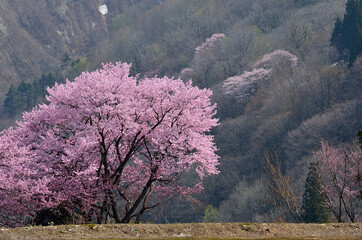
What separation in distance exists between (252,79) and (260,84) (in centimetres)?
157

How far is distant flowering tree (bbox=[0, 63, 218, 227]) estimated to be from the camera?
1822 centimetres

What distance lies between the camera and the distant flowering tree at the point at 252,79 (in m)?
85.1

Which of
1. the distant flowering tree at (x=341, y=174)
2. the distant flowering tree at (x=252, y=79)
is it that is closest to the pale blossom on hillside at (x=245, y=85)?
the distant flowering tree at (x=252, y=79)

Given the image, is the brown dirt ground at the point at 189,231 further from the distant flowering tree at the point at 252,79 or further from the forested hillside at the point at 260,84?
the distant flowering tree at the point at 252,79

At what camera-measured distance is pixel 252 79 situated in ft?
282

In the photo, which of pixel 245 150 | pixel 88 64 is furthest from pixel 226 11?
pixel 245 150

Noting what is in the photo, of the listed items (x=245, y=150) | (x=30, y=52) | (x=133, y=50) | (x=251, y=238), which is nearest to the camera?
(x=251, y=238)

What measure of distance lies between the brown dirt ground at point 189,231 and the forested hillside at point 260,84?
1398 cm

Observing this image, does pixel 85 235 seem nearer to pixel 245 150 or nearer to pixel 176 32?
pixel 245 150

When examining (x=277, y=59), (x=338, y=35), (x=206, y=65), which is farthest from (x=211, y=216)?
(x=206, y=65)

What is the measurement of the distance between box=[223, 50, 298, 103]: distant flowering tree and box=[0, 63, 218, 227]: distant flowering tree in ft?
216

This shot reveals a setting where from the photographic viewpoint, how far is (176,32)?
443 feet

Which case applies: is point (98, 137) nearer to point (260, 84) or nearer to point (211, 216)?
point (211, 216)

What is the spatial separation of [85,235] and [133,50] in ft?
397
